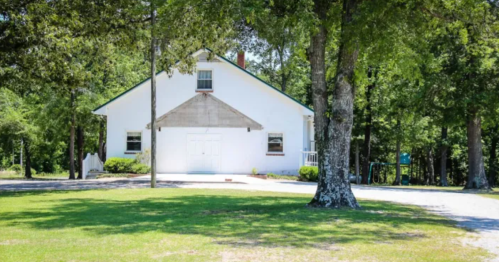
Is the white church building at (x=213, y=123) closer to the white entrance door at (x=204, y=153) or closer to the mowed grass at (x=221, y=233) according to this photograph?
the white entrance door at (x=204, y=153)

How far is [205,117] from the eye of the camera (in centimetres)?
3359

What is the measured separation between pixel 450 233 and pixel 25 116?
41.0 metres

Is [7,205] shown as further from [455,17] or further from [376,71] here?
[376,71]

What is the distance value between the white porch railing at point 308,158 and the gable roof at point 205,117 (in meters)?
3.19

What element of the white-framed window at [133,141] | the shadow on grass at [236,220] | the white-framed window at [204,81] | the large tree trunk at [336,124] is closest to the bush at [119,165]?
the white-framed window at [133,141]

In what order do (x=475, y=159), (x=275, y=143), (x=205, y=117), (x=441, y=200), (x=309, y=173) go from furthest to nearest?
1. (x=275, y=143)
2. (x=205, y=117)
3. (x=309, y=173)
4. (x=475, y=159)
5. (x=441, y=200)

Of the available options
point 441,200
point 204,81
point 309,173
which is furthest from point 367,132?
point 441,200

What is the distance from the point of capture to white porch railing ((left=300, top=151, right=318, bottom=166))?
3362cm

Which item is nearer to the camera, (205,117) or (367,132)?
(205,117)

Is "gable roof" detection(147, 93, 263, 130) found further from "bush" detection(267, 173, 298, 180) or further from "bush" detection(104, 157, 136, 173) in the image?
"bush" detection(267, 173, 298, 180)

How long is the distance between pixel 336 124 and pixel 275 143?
18753mm

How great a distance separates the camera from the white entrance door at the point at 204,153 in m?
33.7

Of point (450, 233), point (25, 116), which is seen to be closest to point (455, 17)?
point (450, 233)

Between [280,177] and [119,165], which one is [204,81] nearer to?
[119,165]
